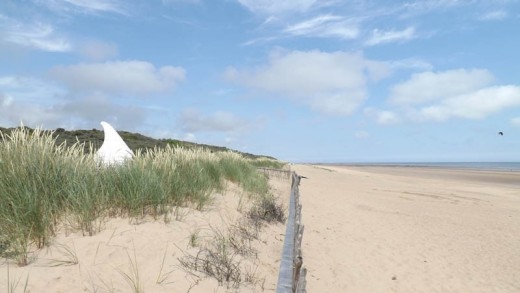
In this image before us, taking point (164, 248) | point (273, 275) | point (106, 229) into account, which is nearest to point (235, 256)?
point (273, 275)

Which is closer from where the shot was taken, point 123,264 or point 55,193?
point 123,264

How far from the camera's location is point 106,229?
4.54 metres

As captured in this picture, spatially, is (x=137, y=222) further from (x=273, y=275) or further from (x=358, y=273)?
(x=358, y=273)

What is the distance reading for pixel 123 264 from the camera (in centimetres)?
389

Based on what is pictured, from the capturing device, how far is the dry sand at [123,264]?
11.1 ft

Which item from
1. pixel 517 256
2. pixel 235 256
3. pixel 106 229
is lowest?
pixel 517 256

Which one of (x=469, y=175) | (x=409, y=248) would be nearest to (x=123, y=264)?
(x=409, y=248)

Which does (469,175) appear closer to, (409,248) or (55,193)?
(409,248)

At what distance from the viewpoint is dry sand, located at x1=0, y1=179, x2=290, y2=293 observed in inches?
133

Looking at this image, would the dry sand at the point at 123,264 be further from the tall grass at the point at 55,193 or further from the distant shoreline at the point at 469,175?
the distant shoreline at the point at 469,175


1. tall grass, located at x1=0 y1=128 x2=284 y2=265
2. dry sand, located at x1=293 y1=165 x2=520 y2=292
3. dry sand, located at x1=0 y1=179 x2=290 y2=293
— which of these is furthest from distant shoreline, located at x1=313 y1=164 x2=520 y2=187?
tall grass, located at x1=0 y1=128 x2=284 y2=265

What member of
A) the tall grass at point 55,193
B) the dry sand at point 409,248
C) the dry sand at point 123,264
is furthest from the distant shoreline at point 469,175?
the tall grass at point 55,193

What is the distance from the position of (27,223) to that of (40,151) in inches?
42.7

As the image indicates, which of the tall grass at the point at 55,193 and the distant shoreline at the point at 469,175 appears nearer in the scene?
the tall grass at the point at 55,193
